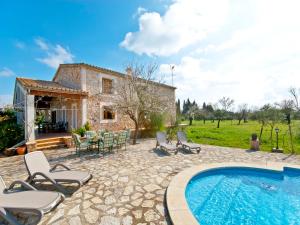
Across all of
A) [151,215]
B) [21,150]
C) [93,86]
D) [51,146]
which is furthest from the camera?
[93,86]

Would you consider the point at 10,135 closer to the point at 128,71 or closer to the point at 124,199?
the point at 128,71

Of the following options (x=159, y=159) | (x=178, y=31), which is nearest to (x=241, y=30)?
(x=178, y=31)

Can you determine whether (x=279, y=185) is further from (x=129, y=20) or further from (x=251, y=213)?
(x=129, y=20)

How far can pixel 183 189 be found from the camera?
489cm

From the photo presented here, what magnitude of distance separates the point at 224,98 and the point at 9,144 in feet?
140

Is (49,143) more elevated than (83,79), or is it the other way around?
(83,79)

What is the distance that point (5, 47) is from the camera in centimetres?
1166

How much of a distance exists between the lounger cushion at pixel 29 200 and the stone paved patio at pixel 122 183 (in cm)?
35

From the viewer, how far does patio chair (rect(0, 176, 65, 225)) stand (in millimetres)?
3273

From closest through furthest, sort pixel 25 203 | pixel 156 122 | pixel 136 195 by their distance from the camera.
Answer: pixel 25 203 → pixel 136 195 → pixel 156 122

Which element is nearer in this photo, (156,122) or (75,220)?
(75,220)

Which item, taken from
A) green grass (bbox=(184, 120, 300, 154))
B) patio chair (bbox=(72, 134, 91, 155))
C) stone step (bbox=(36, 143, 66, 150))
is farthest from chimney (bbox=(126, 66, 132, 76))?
green grass (bbox=(184, 120, 300, 154))

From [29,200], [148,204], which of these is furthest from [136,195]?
[29,200]

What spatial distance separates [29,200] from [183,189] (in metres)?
3.77
